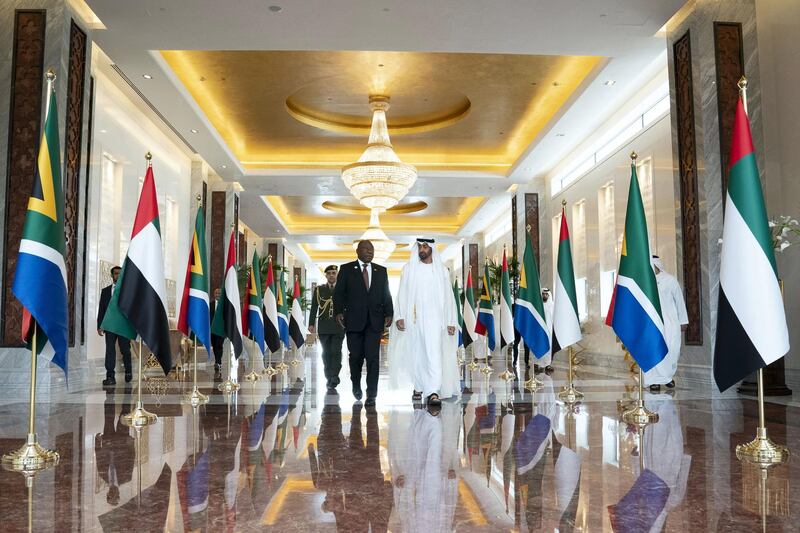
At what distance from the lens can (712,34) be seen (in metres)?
8.27

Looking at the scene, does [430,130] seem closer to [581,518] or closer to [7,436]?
[7,436]

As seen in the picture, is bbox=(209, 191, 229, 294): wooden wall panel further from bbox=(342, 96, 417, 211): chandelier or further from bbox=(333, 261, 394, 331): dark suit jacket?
bbox=(333, 261, 394, 331): dark suit jacket

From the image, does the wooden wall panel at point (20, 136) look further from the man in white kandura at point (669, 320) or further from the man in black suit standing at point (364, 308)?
the man in white kandura at point (669, 320)

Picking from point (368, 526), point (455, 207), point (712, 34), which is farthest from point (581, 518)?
point (455, 207)

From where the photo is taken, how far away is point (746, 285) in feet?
13.3

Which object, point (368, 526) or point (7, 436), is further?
point (7, 436)

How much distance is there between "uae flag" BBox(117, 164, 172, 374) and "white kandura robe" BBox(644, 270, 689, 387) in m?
5.65

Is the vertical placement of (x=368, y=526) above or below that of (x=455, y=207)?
below

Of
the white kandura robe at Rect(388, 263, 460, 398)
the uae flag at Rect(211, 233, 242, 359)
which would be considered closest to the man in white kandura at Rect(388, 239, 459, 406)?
the white kandura robe at Rect(388, 263, 460, 398)

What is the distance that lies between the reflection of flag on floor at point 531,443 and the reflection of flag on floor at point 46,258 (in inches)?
113

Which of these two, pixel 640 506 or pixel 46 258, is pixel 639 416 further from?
pixel 46 258

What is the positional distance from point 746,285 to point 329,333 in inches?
234

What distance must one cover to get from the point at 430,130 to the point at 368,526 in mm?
13005

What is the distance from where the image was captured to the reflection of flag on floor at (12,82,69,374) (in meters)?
4.03
